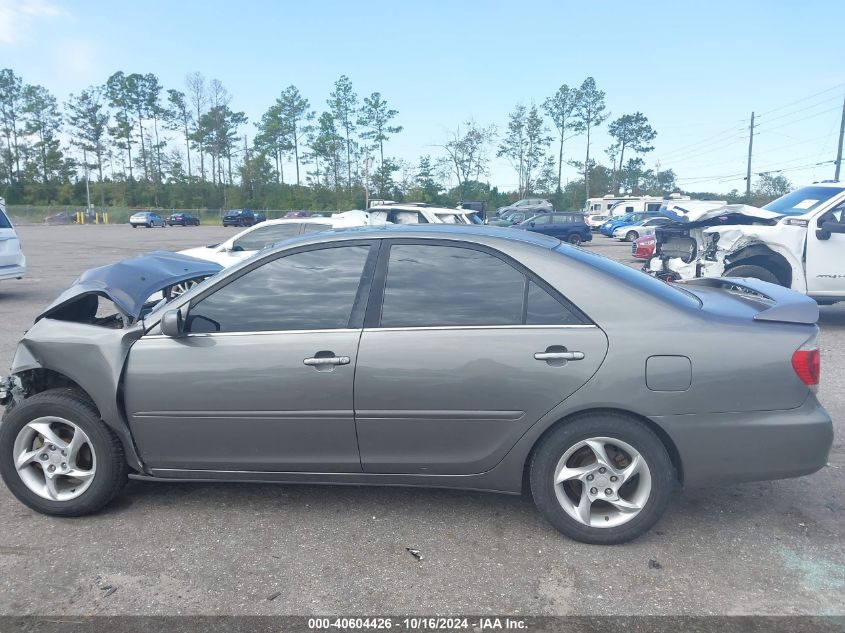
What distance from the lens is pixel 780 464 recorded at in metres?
3.11

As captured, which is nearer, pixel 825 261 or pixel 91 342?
pixel 91 342

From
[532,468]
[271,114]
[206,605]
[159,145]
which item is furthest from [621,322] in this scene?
[159,145]

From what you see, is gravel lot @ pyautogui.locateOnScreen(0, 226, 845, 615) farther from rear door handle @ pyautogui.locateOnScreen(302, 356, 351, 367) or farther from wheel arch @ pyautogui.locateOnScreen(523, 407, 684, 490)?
rear door handle @ pyautogui.locateOnScreen(302, 356, 351, 367)

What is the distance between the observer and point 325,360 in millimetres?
3191

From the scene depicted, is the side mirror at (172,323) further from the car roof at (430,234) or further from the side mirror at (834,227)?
the side mirror at (834,227)

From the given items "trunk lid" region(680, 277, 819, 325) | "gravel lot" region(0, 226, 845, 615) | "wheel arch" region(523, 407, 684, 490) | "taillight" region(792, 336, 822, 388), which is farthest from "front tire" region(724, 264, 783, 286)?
"wheel arch" region(523, 407, 684, 490)

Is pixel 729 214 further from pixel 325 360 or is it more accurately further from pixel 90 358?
pixel 90 358

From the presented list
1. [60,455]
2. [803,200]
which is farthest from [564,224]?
[60,455]

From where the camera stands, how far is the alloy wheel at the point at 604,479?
3.12 metres

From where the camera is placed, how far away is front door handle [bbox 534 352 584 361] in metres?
3.08

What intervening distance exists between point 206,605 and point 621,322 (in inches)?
88.4

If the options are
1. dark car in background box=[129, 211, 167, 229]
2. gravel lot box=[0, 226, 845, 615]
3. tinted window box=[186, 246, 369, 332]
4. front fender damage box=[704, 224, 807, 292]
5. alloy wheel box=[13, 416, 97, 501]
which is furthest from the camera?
dark car in background box=[129, 211, 167, 229]

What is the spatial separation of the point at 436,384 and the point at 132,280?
217 centimetres

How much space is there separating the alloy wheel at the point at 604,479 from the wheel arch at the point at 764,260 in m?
6.55
